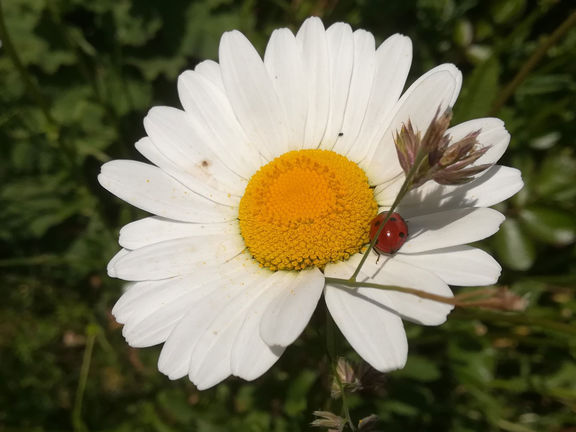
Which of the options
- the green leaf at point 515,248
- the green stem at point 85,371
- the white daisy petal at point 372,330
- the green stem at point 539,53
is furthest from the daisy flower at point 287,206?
the green stem at point 85,371

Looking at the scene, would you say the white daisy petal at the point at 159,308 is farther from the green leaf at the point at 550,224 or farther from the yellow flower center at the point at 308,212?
the green leaf at the point at 550,224

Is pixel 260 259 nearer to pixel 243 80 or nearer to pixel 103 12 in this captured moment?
pixel 243 80

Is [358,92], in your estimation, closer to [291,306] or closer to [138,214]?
[291,306]

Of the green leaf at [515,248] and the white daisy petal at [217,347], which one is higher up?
the white daisy petal at [217,347]

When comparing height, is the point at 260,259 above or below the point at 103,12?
below

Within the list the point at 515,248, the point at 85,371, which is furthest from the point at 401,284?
the point at 85,371

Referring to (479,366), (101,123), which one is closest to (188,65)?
(101,123)
